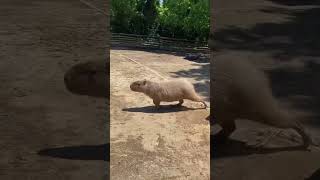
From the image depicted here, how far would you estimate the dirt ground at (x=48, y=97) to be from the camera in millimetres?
3930

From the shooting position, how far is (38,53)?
3988mm

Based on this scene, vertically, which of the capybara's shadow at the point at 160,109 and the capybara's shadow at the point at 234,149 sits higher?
the capybara's shadow at the point at 234,149

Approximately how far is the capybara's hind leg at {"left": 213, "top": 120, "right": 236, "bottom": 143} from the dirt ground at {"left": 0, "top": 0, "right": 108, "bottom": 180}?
3.60ft

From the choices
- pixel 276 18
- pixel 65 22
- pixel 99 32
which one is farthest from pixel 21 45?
pixel 276 18

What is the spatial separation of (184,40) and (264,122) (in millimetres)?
21250

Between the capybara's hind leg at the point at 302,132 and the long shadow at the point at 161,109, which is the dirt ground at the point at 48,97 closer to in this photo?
the capybara's hind leg at the point at 302,132

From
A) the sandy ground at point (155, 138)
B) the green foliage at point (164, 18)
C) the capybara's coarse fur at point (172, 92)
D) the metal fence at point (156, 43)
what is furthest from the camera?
the green foliage at point (164, 18)

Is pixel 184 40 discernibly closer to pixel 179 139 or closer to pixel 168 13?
pixel 168 13

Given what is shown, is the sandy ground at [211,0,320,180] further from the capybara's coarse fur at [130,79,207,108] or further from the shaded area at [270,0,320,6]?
the capybara's coarse fur at [130,79,207,108]

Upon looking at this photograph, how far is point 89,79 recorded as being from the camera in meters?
4.11

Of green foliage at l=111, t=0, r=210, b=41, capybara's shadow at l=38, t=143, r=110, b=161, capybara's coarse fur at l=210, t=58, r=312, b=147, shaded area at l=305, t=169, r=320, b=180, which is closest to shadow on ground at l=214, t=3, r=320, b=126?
capybara's coarse fur at l=210, t=58, r=312, b=147

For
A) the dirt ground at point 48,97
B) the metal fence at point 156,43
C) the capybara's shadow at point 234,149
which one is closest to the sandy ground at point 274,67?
the capybara's shadow at point 234,149

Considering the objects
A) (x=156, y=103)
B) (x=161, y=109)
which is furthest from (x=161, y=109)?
(x=156, y=103)

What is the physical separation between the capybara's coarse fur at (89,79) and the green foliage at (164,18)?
21.2 meters
